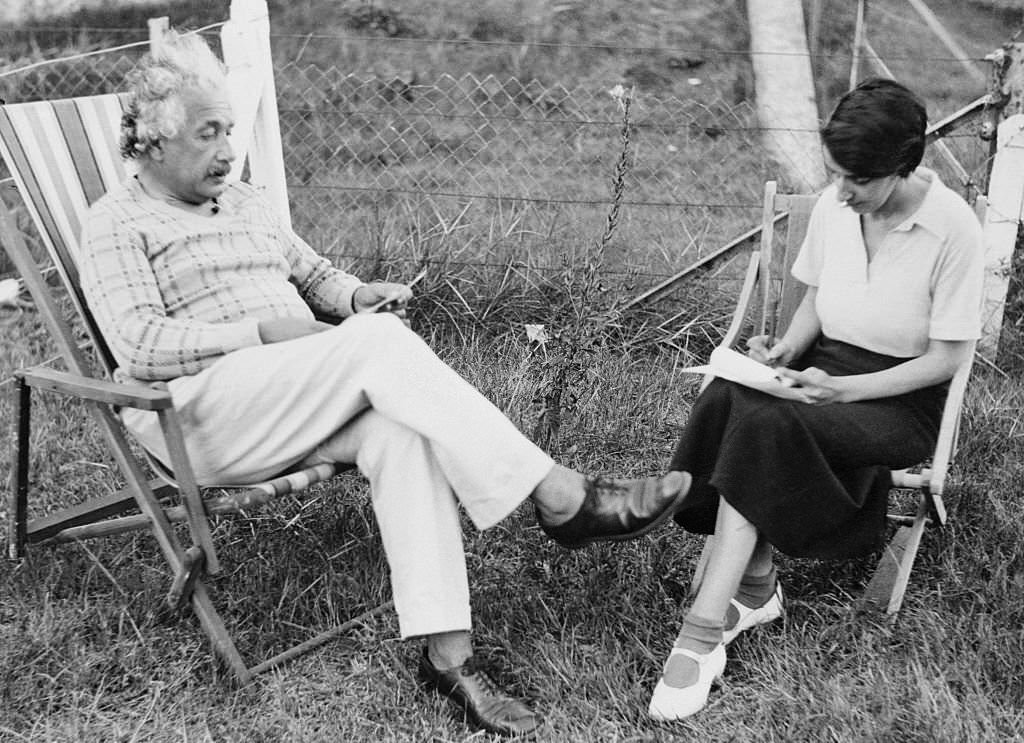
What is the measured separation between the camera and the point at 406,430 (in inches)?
97.6

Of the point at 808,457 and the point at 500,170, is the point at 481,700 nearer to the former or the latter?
the point at 808,457

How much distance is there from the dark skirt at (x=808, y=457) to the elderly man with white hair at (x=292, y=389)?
16 centimetres

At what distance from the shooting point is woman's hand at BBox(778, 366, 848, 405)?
2625 mm

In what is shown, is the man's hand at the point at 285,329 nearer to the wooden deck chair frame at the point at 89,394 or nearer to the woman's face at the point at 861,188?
the wooden deck chair frame at the point at 89,394

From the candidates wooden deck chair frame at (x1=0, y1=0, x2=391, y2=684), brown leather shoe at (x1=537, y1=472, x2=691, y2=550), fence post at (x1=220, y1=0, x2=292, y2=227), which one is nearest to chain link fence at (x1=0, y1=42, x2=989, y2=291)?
fence post at (x1=220, y1=0, x2=292, y2=227)

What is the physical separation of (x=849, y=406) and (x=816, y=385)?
10cm

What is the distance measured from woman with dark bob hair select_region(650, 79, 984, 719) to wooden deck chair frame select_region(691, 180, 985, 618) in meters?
0.06

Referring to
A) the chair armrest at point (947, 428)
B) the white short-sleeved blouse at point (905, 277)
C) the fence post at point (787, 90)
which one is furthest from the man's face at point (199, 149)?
the fence post at point (787, 90)

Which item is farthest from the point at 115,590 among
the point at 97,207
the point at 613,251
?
the point at 613,251

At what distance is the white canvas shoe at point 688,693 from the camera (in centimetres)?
250

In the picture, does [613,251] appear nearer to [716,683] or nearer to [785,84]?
[716,683]

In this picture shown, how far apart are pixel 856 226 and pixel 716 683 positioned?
1182 mm

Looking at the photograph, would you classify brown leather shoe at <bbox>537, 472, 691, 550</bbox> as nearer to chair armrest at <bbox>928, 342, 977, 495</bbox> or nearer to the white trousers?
the white trousers

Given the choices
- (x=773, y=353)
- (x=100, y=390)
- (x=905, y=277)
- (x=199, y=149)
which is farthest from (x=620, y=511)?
(x=199, y=149)
